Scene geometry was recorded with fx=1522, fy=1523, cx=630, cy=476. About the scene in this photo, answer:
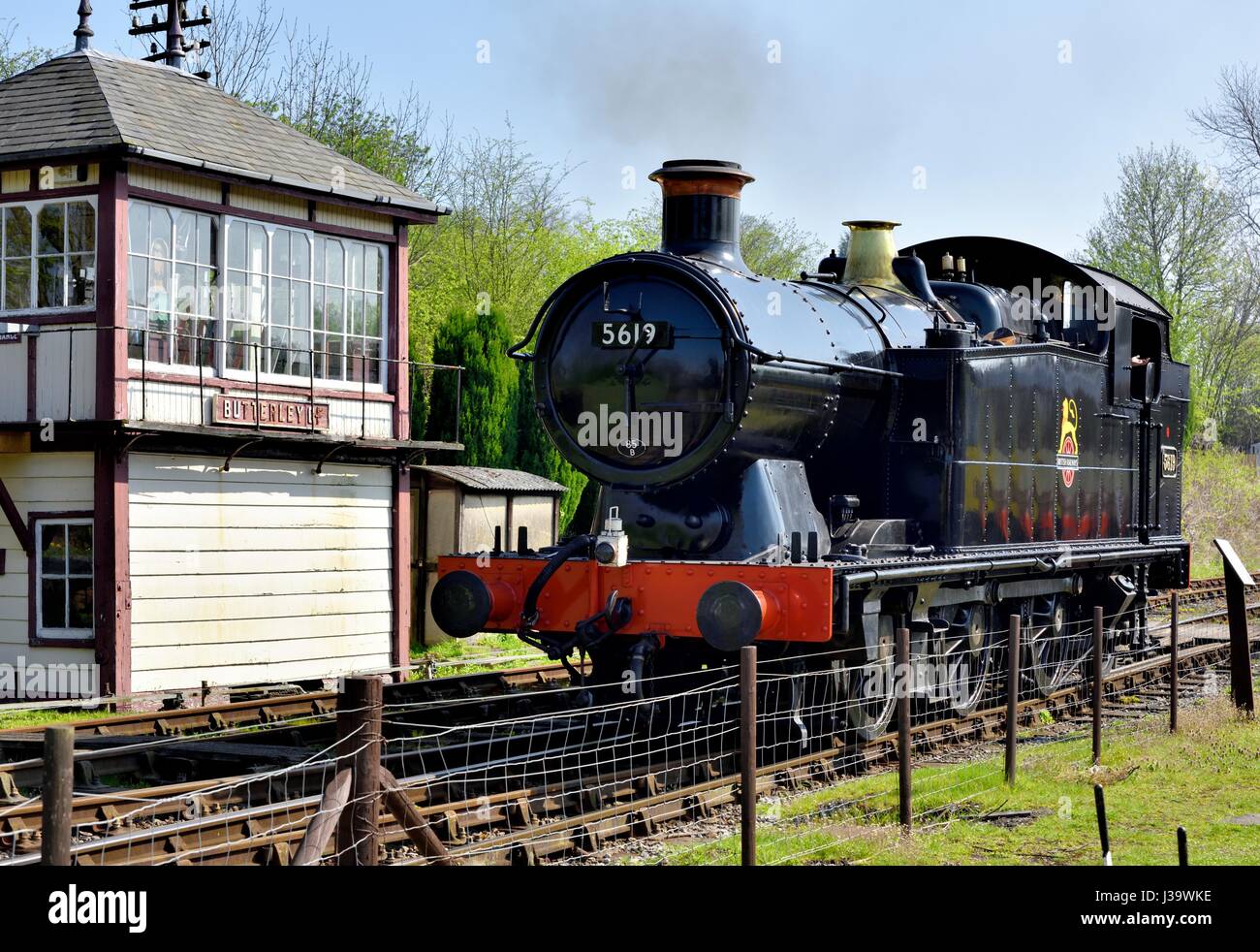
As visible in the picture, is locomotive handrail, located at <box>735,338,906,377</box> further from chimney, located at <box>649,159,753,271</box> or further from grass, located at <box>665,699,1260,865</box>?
grass, located at <box>665,699,1260,865</box>

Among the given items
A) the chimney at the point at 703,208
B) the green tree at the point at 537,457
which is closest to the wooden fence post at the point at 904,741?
the chimney at the point at 703,208

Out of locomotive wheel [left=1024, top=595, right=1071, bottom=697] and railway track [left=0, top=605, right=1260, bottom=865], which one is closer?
railway track [left=0, top=605, right=1260, bottom=865]

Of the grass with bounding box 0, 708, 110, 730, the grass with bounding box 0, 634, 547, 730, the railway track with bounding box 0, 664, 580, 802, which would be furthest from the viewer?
the grass with bounding box 0, 634, 547, 730

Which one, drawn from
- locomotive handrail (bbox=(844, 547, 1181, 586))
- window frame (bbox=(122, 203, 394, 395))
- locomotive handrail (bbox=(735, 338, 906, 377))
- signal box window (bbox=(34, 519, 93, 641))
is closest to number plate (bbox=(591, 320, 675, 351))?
locomotive handrail (bbox=(735, 338, 906, 377))

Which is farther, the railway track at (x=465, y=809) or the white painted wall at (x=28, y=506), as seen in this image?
the white painted wall at (x=28, y=506)

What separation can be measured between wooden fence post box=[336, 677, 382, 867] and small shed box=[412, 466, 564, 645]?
467 inches

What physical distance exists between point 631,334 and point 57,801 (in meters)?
6.35

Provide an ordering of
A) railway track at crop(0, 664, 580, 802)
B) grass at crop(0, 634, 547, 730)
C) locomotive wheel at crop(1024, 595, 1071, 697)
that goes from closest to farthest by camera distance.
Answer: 1. railway track at crop(0, 664, 580, 802)
2. grass at crop(0, 634, 547, 730)
3. locomotive wheel at crop(1024, 595, 1071, 697)

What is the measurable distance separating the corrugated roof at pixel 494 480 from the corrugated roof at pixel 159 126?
307 centimetres

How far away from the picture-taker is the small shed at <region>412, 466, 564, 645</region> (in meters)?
17.5

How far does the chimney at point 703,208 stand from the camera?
10.4 metres

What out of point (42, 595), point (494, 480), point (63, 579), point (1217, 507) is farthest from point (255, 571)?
point (1217, 507)

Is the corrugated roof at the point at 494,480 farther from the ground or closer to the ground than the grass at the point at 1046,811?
farther from the ground

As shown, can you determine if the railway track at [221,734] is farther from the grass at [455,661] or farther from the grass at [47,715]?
the grass at [47,715]
